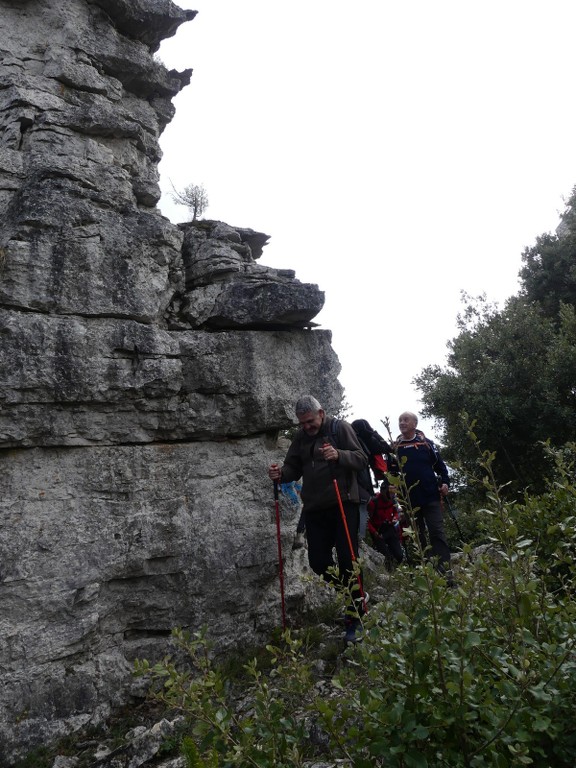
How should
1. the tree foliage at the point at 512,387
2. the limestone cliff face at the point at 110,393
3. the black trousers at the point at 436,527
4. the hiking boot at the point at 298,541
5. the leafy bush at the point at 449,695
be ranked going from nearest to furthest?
the leafy bush at the point at 449,695
the limestone cliff face at the point at 110,393
the hiking boot at the point at 298,541
the black trousers at the point at 436,527
the tree foliage at the point at 512,387

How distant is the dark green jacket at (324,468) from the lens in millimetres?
7160

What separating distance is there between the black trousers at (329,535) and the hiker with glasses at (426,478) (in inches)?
61.7

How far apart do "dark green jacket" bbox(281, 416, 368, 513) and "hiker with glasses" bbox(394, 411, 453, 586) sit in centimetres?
142

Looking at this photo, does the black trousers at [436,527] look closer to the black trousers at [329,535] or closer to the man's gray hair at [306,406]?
the black trousers at [329,535]

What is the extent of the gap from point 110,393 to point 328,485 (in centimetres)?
292

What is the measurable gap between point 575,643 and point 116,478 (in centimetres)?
560

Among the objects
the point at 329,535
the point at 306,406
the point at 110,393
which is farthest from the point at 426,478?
the point at 110,393

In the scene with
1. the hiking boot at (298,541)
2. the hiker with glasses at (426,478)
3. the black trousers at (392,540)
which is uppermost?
the hiker with glasses at (426,478)

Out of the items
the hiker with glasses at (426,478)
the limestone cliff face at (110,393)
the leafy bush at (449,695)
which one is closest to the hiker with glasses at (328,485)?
the limestone cliff face at (110,393)

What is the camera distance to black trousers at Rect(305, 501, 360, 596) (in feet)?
23.5

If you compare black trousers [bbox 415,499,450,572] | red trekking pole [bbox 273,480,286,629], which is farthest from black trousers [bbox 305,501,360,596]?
black trousers [bbox 415,499,450,572]

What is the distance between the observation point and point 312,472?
7344mm

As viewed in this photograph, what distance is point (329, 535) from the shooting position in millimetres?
7391

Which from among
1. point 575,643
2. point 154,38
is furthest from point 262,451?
point 154,38
